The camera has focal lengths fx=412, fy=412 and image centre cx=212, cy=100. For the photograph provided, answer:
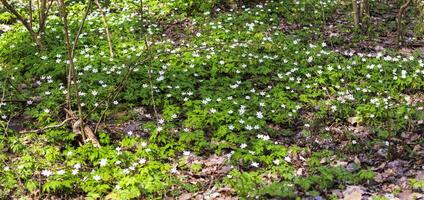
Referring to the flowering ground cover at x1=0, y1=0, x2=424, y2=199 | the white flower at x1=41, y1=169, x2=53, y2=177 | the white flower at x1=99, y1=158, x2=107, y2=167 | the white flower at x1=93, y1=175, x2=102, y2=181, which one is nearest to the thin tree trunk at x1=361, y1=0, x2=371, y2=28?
the flowering ground cover at x1=0, y1=0, x2=424, y2=199

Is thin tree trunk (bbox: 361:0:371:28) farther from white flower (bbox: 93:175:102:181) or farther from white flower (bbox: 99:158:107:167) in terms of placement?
white flower (bbox: 93:175:102:181)

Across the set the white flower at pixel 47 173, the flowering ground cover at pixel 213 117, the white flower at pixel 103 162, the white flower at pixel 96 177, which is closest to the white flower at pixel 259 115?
the flowering ground cover at pixel 213 117

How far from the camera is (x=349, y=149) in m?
5.78

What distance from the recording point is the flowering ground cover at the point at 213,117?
4.93 m

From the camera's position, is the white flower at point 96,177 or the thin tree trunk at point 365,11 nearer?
the white flower at point 96,177

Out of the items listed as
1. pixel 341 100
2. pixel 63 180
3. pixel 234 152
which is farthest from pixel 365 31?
pixel 63 180

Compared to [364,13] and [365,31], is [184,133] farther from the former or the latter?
[364,13]

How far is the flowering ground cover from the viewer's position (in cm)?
493

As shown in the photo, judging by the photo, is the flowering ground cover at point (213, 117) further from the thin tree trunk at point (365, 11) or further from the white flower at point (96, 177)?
the thin tree trunk at point (365, 11)

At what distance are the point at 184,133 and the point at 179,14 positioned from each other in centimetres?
555

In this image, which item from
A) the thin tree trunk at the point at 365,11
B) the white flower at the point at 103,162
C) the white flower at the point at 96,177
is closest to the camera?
the white flower at the point at 96,177

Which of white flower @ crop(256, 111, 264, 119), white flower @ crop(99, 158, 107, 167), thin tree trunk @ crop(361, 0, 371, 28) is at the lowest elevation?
white flower @ crop(256, 111, 264, 119)

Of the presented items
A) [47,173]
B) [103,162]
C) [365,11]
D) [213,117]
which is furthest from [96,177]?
[365,11]

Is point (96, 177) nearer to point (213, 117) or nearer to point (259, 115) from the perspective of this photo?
point (213, 117)
